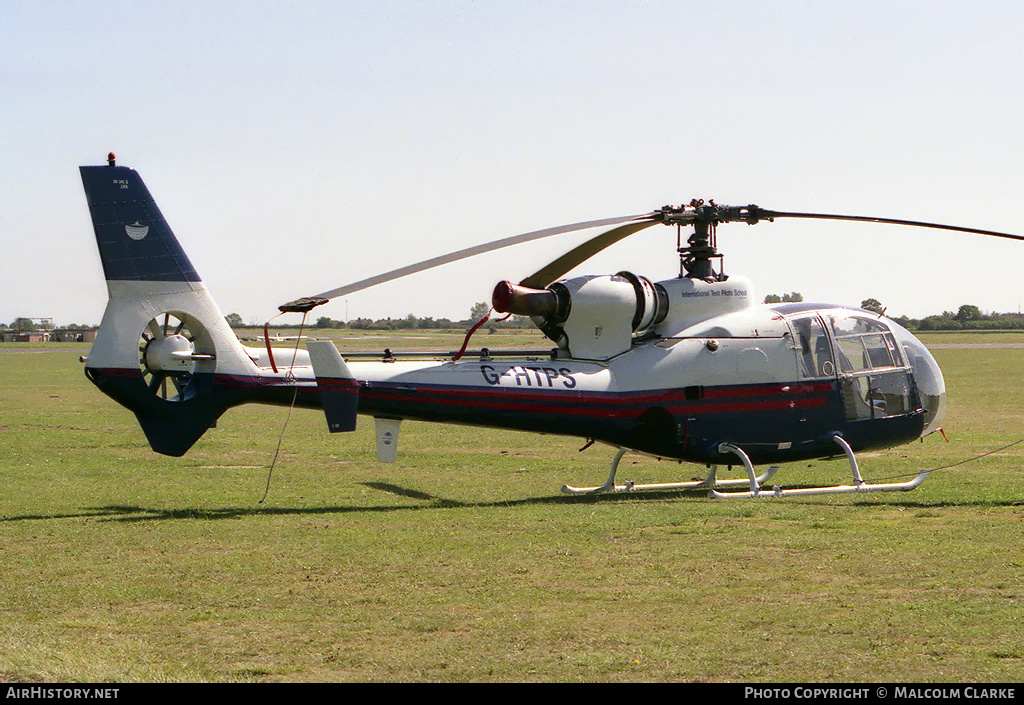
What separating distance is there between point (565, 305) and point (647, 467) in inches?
219

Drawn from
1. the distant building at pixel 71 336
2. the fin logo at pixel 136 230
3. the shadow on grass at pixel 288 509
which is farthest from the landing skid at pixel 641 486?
the distant building at pixel 71 336

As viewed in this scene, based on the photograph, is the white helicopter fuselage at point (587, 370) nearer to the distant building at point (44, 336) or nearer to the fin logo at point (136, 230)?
the fin logo at point (136, 230)

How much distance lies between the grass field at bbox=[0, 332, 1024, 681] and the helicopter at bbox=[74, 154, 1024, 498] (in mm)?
1165

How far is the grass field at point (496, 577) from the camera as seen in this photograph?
757cm

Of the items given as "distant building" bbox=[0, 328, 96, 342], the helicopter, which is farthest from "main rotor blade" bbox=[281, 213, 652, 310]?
"distant building" bbox=[0, 328, 96, 342]

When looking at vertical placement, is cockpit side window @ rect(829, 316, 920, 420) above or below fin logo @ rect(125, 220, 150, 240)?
below

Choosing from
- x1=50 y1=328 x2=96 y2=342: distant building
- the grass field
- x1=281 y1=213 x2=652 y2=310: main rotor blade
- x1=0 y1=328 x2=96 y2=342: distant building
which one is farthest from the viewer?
x1=0 y1=328 x2=96 y2=342: distant building

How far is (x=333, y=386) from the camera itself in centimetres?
1442

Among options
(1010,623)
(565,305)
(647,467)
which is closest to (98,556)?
(565,305)

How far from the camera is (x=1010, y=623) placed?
8266 millimetres

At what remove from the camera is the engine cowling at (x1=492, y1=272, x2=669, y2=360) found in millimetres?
15477

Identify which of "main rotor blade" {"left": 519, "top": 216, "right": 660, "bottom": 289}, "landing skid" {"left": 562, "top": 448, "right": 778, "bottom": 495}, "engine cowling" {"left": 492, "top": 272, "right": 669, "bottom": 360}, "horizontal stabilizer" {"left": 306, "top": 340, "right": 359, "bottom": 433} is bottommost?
"landing skid" {"left": 562, "top": 448, "right": 778, "bottom": 495}

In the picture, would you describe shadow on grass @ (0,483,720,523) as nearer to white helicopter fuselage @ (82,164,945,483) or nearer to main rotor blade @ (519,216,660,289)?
white helicopter fuselage @ (82,164,945,483)

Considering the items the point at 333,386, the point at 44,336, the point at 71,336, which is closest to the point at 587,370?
the point at 333,386
